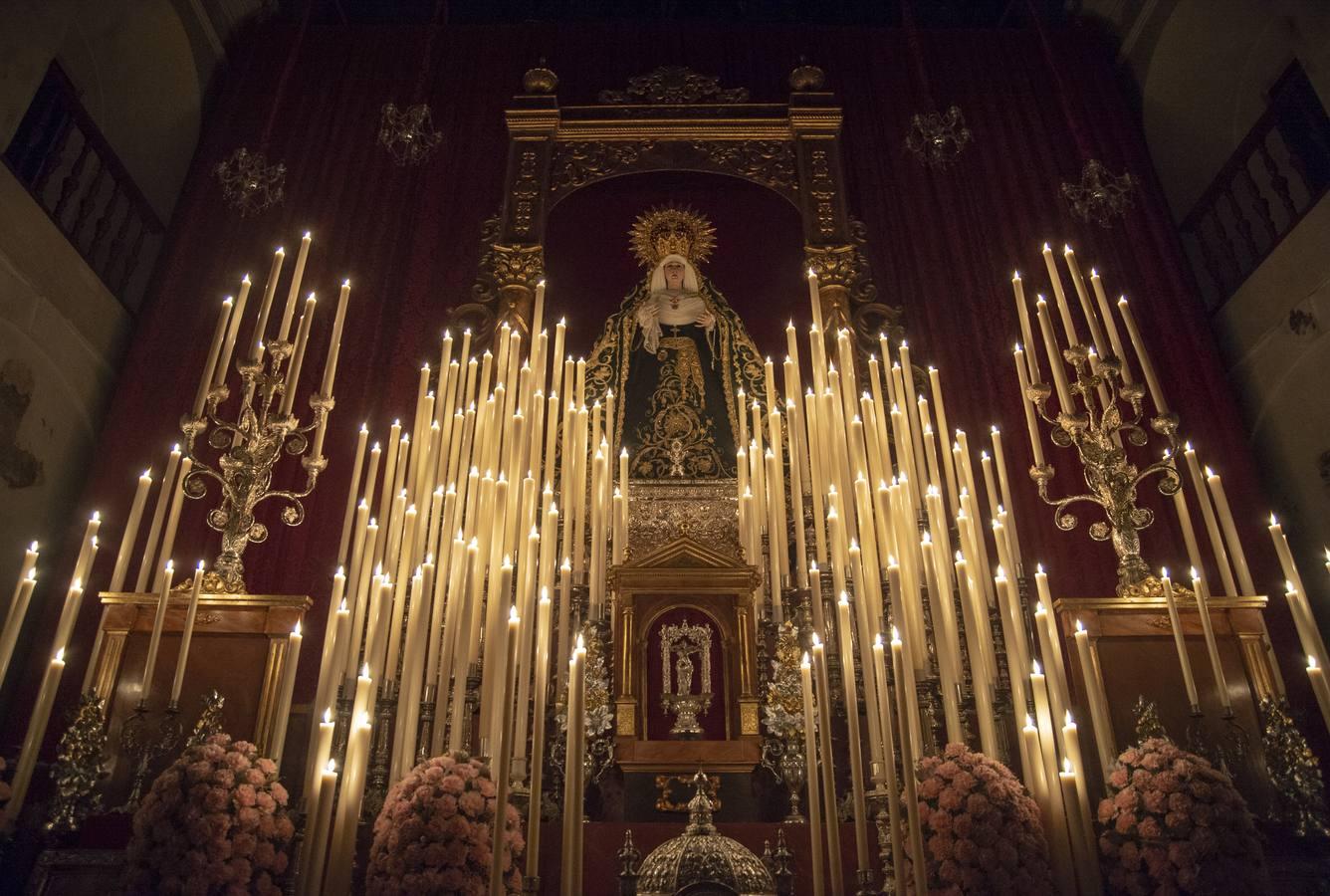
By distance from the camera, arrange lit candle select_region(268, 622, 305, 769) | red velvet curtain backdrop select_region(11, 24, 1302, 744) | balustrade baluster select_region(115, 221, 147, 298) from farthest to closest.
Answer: balustrade baluster select_region(115, 221, 147, 298), red velvet curtain backdrop select_region(11, 24, 1302, 744), lit candle select_region(268, 622, 305, 769)

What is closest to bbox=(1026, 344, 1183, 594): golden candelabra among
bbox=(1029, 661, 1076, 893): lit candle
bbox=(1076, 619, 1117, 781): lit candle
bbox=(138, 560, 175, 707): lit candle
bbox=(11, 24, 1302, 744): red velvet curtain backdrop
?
bbox=(11, 24, 1302, 744): red velvet curtain backdrop

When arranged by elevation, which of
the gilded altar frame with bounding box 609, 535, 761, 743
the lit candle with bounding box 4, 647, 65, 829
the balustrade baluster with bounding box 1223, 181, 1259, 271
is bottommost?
the lit candle with bounding box 4, 647, 65, 829

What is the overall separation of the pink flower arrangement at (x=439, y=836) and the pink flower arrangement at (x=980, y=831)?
52.3 inches

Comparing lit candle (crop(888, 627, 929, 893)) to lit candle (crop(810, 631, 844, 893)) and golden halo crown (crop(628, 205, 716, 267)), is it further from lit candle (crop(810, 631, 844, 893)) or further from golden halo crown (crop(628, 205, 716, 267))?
golden halo crown (crop(628, 205, 716, 267))

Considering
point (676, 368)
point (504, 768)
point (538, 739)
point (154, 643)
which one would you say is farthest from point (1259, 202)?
point (154, 643)

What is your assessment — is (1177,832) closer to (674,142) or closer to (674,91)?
(674,142)

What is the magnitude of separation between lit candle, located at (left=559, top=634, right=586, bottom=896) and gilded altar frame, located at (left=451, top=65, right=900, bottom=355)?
13.4 feet

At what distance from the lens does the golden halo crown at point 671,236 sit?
20.5ft

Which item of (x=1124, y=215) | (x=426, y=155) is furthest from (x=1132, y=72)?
(x=426, y=155)

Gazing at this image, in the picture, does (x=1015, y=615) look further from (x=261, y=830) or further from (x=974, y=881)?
(x=261, y=830)

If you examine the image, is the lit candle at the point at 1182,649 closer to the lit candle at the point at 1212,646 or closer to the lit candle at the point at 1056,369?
the lit candle at the point at 1212,646

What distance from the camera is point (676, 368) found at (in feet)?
18.7

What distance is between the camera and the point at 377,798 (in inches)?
134

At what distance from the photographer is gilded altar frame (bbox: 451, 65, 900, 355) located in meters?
6.29
